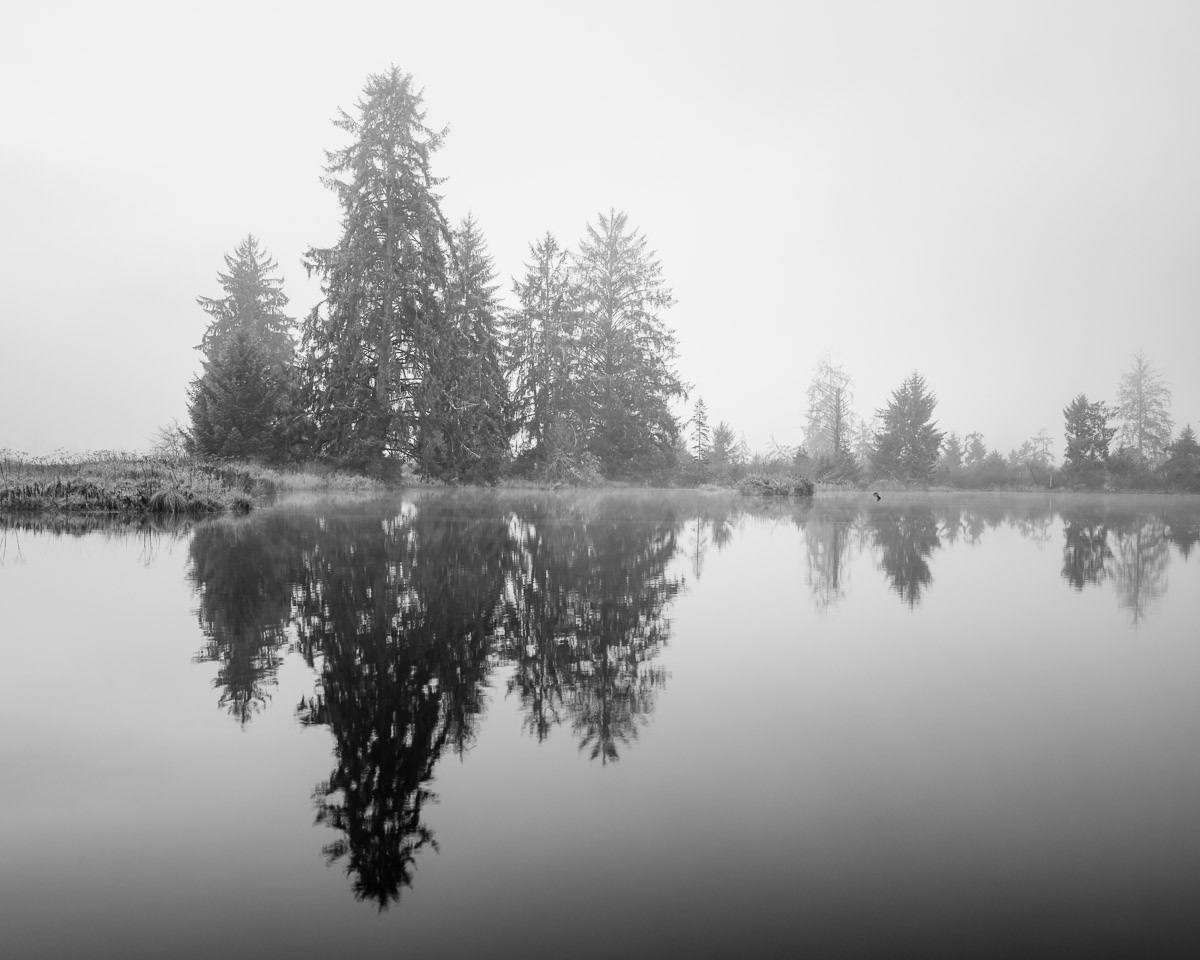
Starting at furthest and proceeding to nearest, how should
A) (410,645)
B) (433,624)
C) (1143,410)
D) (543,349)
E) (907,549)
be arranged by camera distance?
(1143,410), (543,349), (907,549), (433,624), (410,645)

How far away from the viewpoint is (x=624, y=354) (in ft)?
149

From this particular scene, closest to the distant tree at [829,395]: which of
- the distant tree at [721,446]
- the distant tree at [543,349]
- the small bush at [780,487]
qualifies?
the distant tree at [721,446]

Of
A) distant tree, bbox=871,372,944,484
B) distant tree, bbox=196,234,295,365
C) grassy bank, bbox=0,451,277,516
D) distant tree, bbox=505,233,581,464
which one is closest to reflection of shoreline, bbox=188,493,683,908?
grassy bank, bbox=0,451,277,516

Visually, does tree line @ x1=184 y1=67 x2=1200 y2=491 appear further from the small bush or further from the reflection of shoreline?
the reflection of shoreline

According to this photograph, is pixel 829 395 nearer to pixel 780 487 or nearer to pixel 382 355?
pixel 780 487

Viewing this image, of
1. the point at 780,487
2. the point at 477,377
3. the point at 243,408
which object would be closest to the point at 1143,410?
the point at 780,487

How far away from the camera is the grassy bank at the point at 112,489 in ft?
50.7

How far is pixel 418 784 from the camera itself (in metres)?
2.71

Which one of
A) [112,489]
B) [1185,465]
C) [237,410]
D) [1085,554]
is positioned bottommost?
[1085,554]

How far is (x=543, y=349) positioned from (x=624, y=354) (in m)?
5.63

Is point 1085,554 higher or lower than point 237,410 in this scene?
lower

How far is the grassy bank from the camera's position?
608 inches

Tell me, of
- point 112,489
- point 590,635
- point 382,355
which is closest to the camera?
point 590,635

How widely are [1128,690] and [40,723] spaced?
541cm
